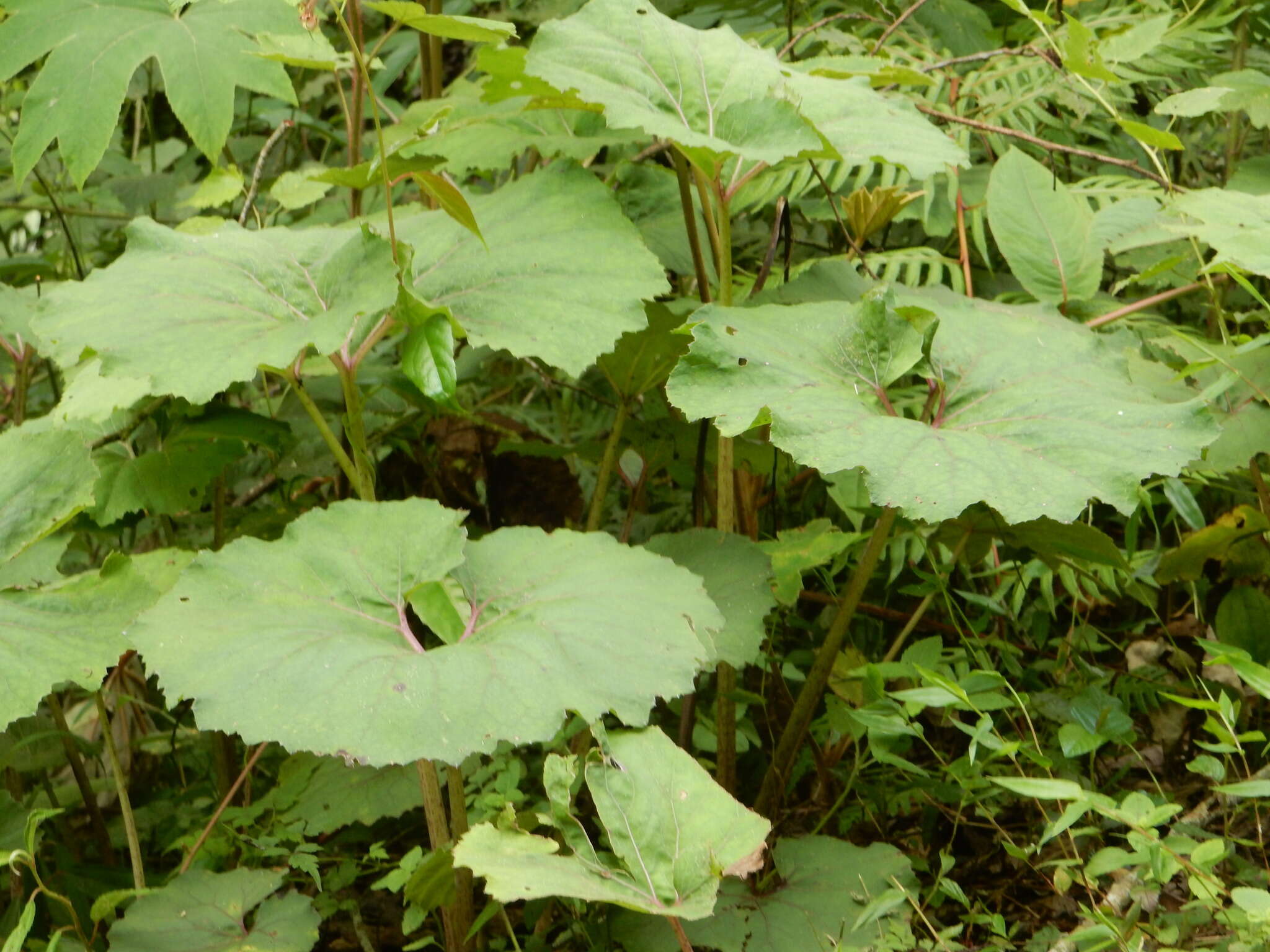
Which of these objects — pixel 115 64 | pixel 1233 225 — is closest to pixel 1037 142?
pixel 1233 225

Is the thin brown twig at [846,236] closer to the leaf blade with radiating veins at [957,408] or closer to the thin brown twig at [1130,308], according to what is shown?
the leaf blade with radiating veins at [957,408]

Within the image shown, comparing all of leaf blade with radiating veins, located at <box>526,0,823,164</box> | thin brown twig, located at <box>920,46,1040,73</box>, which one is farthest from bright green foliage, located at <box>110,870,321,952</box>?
thin brown twig, located at <box>920,46,1040,73</box>

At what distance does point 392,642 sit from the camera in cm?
128

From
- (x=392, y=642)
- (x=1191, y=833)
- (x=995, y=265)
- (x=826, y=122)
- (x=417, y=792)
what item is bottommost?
(x=417, y=792)

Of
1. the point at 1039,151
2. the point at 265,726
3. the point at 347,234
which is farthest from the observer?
the point at 1039,151

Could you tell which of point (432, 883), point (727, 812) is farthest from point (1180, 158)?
point (432, 883)

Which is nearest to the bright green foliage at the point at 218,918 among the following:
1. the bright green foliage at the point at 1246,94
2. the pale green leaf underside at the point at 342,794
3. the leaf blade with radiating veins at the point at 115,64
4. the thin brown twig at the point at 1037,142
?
the pale green leaf underside at the point at 342,794

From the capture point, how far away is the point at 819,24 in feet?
6.82

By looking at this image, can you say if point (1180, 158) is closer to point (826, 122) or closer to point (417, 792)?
point (826, 122)

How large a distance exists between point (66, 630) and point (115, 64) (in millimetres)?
839

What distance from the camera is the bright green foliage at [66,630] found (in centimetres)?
131

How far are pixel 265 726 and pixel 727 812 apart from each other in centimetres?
48

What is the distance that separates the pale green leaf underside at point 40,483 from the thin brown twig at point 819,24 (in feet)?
4.03

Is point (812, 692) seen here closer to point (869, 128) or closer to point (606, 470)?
point (606, 470)
